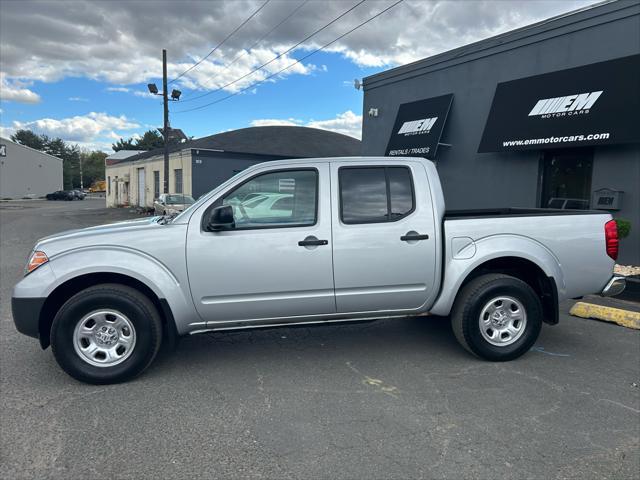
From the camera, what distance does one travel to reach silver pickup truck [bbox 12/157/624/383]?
3924 millimetres

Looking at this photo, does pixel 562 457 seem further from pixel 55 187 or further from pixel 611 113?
pixel 55 187

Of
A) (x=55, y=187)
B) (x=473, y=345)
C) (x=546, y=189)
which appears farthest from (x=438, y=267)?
(x=55, y=187)

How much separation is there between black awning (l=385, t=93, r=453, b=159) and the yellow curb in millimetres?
7081

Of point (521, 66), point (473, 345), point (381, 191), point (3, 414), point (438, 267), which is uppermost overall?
point (521, 66)

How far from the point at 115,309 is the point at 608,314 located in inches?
224

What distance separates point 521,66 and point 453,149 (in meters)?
2.55

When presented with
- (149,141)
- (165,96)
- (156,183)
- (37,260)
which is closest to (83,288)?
(37,260)

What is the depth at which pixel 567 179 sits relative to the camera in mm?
10234

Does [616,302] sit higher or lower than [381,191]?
lower

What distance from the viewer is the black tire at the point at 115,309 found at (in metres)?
3.85

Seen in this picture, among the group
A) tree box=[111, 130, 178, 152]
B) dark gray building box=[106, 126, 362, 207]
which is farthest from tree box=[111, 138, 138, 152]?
dark gray building box=[106, 126, 362, 207]

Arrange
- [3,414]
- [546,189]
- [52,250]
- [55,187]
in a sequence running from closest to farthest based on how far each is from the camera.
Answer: [3,414] < [52,250] < [546,189] < [55,187]

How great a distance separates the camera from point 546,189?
34.6ft

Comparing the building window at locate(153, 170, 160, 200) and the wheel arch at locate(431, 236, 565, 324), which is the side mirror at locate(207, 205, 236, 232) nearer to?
the wheel arch at locate(431, 236, 565, 324)
